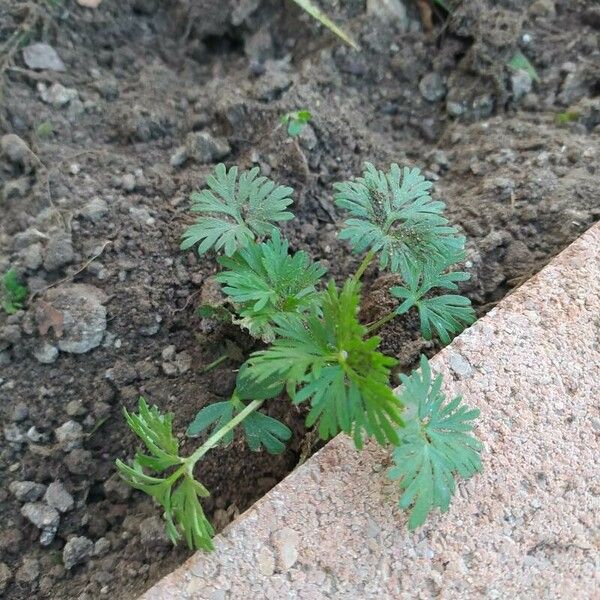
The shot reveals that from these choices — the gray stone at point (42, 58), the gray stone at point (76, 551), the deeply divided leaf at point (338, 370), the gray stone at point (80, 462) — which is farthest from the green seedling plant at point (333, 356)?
the gray stone at point (42, 58)

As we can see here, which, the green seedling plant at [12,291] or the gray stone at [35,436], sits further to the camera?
the green seedling plant at [12,291]

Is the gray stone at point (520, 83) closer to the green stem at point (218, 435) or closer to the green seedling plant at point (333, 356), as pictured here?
Result: the green seedling plant at point (333, 356)

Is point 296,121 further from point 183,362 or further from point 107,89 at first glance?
point 183,362

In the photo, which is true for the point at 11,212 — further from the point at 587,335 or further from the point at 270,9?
the point at 587,335

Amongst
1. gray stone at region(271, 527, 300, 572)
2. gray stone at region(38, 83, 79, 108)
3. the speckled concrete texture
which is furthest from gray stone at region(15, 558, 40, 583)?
gray stone at region(38, 83, 79, 108)

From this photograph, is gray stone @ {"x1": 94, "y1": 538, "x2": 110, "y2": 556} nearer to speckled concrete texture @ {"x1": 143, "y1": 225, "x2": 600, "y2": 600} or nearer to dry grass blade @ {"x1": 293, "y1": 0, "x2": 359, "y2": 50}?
speckled concrete texture @ {"x1": 143, "y1": 225, "x2": 600, "y2": 600}
